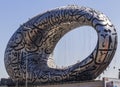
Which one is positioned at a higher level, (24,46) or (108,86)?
(24,46)

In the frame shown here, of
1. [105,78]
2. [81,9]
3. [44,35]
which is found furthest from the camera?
[44,35]

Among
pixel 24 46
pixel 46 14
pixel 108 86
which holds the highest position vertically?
pixel 46 14

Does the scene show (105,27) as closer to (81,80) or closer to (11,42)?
(81,80)

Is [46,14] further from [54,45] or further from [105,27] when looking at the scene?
[105,27]

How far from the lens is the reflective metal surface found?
211 feet

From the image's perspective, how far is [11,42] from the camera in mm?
73062

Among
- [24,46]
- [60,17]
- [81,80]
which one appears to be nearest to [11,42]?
[24,46]

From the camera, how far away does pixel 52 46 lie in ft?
243

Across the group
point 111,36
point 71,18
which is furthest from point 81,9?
point 111,36

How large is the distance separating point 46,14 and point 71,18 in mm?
4248

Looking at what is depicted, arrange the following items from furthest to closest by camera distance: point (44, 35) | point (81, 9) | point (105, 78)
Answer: point (44, 35) → point (81, 9) → point (105, 78)

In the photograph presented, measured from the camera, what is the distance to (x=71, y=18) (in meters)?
69.2

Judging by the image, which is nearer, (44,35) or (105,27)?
(105,27)

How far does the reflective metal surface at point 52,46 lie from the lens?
64.4m
